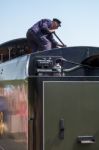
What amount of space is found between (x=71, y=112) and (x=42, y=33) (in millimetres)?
2787

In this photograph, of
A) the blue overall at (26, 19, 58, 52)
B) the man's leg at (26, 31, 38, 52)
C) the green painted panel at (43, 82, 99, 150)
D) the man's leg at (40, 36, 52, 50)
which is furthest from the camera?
the man's leg at (26, 31, 38, 52)

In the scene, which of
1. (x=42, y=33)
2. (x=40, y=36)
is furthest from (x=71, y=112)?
(x=42, y=33)

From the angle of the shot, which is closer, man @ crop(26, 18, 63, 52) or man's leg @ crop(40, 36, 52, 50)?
man's leg @ crop(40, 36, 52, 50)

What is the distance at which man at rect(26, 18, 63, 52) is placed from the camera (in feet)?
26.6

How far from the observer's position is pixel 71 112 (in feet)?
19.0

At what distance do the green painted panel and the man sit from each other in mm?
2302

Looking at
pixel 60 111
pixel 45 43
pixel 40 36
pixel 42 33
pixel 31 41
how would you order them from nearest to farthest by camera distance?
pixel 60 111 → pixel 45 43 → pixel 40 36 → pixel 42 33 → pixel 31 41

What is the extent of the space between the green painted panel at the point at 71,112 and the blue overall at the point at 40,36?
229 cm

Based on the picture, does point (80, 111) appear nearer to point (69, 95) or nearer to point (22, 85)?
point (69, 95)

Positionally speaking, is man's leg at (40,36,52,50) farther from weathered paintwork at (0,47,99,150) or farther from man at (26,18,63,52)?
weathered paintwork at (0,47,99,150)

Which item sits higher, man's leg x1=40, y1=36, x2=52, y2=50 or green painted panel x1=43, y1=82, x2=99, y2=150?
man's leg x1=40, y1=36, x2=52, y2=50

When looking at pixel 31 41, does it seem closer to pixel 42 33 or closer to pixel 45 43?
pixel 42 33

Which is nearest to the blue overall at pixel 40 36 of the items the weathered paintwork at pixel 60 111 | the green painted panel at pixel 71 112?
the weathered paintwork at pixel 60 111

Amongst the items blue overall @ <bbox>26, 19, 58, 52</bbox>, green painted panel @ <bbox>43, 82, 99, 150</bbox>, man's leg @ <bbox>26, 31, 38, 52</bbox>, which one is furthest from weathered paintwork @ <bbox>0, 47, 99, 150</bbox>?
man's leg @ <bbox>26, 31, 38, 52</bbox>
